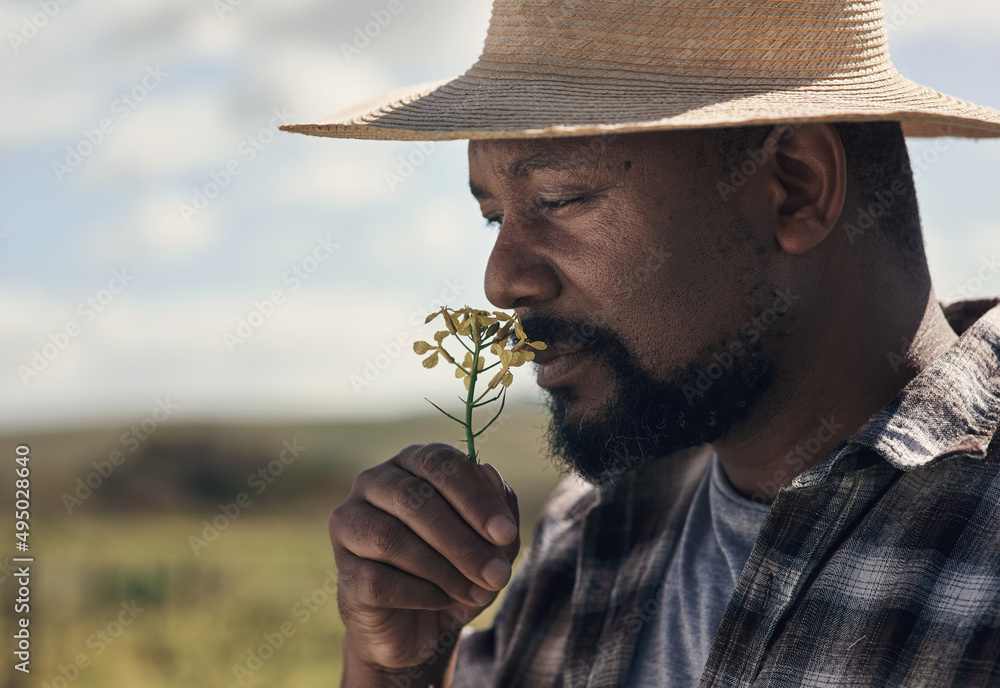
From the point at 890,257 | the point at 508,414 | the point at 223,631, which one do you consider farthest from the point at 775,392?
the point at 223,631

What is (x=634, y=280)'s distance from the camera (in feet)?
7.54

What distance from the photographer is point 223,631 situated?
7.13m

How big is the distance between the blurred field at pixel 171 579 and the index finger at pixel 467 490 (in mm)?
127

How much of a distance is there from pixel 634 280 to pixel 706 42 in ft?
2.14

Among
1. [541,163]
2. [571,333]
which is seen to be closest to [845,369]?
[571,333]

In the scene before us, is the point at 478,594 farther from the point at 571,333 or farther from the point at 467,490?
the point at 571,333

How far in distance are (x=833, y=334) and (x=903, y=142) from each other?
70 cm

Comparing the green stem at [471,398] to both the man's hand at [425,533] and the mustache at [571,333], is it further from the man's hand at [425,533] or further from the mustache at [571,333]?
the mustache at [571,333]

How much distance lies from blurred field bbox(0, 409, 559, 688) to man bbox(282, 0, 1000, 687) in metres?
0.40

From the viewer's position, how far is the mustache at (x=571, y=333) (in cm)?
236

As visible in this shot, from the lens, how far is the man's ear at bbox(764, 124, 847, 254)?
2.31 meters

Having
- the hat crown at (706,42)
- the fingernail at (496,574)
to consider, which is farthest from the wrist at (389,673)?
the hat crown at (706,42)

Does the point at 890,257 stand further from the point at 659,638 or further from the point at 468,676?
the point at 468,676

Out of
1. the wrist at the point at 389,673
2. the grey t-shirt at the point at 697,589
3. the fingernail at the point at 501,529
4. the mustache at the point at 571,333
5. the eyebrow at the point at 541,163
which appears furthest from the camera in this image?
the wrist at the point at 389,673
